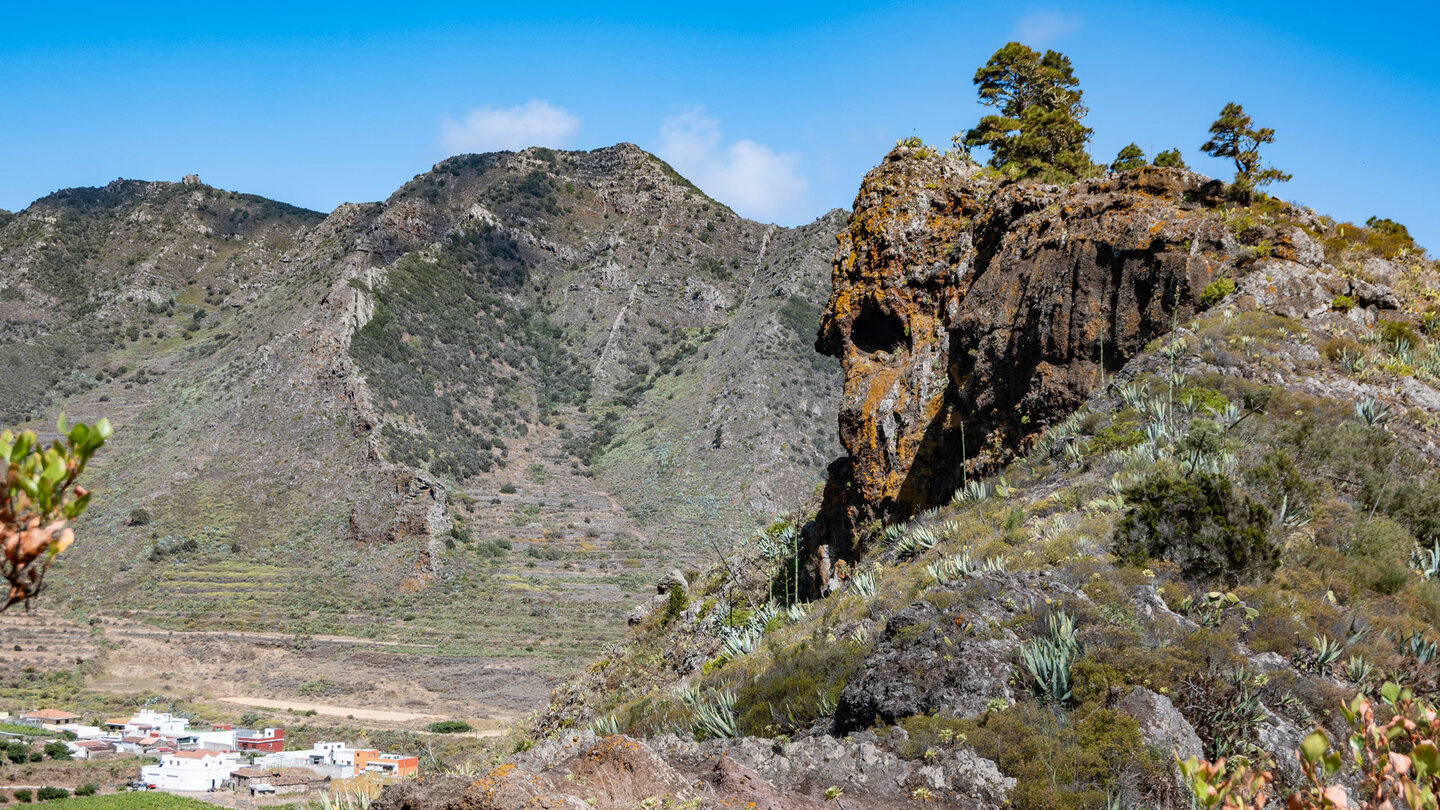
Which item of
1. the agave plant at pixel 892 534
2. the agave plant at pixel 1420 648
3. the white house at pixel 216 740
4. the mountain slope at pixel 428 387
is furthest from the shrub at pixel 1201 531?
the white house at pixel 216 740

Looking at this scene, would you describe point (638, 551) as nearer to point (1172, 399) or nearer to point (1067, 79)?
point (1067, 79)

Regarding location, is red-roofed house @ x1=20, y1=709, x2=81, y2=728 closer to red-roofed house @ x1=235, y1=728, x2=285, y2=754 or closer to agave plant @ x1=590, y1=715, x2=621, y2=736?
red-roofed house @ x1=235, y1=728, x2=285, y2=754

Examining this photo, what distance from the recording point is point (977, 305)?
1388cm

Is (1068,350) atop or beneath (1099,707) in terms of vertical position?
atop


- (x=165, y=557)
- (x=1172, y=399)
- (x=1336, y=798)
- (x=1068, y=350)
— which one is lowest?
(x=165, y=557)

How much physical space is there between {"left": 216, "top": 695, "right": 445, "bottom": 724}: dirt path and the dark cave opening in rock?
108ft

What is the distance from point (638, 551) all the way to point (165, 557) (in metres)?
31.9

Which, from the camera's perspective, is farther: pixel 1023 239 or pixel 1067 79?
pixel 1067 79

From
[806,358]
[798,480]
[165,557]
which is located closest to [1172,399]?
[798,480]

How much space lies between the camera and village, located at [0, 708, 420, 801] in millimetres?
32531

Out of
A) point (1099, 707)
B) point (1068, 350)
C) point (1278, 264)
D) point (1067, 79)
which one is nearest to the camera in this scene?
point (1099, 707)

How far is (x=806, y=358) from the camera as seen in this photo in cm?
7850

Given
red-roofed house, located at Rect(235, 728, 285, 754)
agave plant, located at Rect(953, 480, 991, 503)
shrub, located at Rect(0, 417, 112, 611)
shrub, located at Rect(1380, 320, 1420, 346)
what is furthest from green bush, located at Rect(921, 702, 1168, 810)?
red-roofed house, located at Rect(235, 728, 285, 754)

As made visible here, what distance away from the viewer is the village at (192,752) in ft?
107
